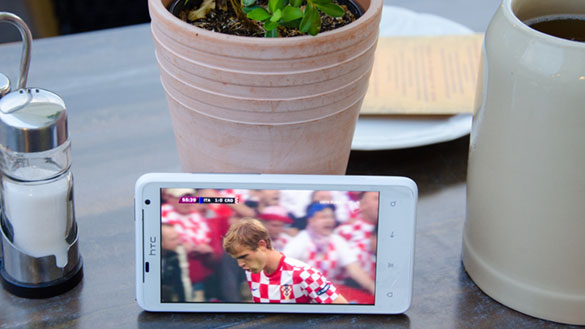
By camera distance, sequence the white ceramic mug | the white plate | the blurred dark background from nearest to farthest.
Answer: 1. the white ceramic mug
2. the white plate
3. the blurred dark background

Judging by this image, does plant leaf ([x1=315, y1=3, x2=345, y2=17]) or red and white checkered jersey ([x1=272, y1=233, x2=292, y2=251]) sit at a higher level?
plant leaf ([x1=315, y1=3, x2=345, y2=17])

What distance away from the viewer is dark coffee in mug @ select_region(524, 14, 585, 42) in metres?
0.49

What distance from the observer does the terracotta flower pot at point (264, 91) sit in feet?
1.44

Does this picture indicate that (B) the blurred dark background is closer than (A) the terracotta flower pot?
No

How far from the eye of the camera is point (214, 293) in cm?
48

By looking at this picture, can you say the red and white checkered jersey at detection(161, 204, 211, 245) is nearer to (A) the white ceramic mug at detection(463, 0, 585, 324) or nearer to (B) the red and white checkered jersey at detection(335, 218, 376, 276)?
(B) the red and white checkered jersey at detection(335, 218, 376, 276)

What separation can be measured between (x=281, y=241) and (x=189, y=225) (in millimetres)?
65

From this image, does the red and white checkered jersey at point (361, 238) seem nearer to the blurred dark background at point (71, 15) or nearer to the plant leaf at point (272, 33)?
the plant leaf at point (272, 33)

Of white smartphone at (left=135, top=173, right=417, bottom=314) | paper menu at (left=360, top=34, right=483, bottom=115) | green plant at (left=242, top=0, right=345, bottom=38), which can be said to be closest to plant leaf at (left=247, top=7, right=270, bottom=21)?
green plant at (left=242, top=0, right=345, bottom=38)

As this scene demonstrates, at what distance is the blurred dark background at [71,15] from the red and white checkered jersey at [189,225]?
3.29ft

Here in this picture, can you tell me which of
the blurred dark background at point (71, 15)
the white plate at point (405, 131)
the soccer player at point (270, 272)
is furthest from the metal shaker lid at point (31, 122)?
the blurred dark background at point (71, 15)

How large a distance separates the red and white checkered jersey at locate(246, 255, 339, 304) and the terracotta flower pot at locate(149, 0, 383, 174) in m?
0.07

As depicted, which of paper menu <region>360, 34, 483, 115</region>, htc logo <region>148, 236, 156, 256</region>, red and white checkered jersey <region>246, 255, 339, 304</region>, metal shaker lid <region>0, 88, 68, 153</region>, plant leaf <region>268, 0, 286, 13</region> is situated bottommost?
red and white checkered jersey <region>246, 255, 339, 304</region>

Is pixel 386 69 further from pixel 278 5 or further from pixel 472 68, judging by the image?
pixel 278 5
